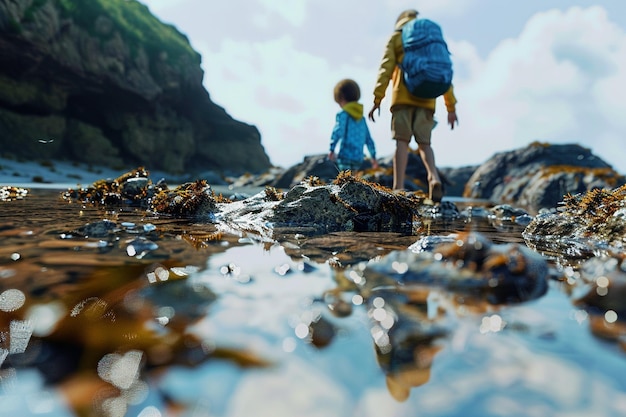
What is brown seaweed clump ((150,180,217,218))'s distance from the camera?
4086mm

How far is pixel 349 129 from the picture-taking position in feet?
27.2

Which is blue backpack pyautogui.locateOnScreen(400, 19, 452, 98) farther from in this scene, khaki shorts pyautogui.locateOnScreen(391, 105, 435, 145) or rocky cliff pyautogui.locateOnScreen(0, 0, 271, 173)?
rocky cliff pyautogui.locateOnScreen(0, 0, 271, 173)

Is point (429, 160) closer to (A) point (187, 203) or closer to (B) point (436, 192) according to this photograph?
(B) point (436, 192)

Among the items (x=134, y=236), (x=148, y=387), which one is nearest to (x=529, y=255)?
(x=148, y=387)

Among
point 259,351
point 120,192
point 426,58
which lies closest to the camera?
point 259,351

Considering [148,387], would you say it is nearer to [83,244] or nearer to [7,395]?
[7,395]

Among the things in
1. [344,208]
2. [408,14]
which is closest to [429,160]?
[408,14]

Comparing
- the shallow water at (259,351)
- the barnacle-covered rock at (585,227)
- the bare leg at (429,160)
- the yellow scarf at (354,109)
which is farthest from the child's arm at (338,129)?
the shallow water at (259,351)

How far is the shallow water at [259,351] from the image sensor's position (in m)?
0.81

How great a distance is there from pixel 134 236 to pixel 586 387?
2.23m

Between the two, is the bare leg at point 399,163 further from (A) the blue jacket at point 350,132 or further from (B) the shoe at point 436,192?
(A) the blue jacket at point 350,132

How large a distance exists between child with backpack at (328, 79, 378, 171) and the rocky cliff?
18581mm

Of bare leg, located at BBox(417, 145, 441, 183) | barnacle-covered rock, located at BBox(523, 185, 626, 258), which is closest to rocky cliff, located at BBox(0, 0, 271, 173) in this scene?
bare leg, located at BBox(417, 145, 441, 183)

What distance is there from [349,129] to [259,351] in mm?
7635
